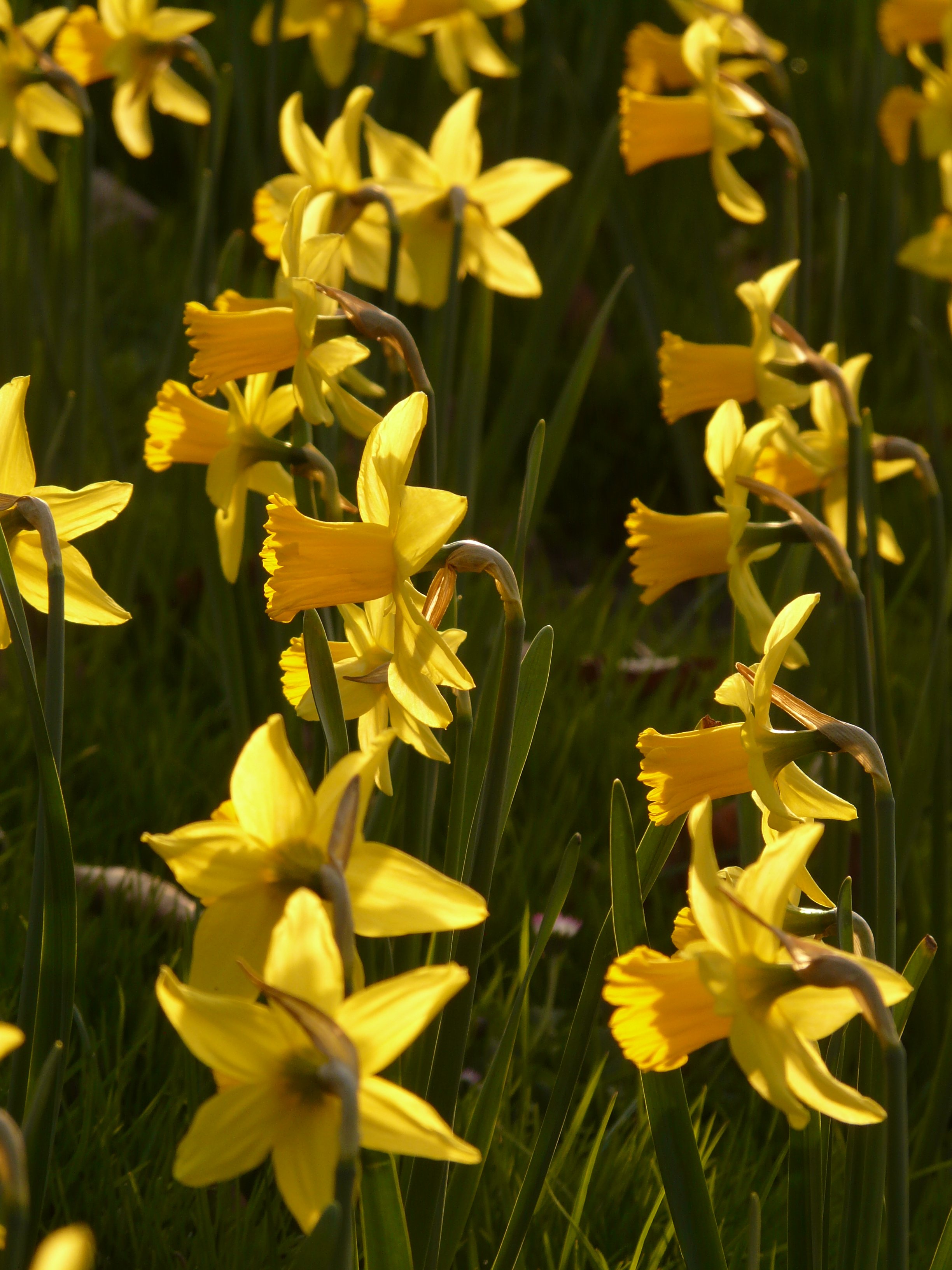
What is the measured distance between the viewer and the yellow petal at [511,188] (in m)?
1.98

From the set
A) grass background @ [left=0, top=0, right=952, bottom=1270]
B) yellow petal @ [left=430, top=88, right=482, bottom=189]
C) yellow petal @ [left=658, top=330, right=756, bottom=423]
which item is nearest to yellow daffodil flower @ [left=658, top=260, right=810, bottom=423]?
yellow petal @ [left=658, top=330, right=756, bottom=423]

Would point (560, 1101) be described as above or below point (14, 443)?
below

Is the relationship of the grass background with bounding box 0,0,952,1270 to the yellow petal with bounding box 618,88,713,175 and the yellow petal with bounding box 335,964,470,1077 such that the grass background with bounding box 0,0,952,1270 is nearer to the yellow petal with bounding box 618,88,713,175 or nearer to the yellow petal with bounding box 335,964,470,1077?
the yellow petal with bounding box 618,88,713,175

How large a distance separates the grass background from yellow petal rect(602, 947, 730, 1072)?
383 mm

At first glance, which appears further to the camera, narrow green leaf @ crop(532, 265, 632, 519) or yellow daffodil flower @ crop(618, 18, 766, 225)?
yellow daffodil flower @ crop(618, 18, 766, 225)

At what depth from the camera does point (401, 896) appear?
2.46 feet

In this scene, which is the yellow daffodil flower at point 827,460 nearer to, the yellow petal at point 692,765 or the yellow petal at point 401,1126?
the yellow petal at point 692,765

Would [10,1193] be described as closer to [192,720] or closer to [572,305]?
[192,720]

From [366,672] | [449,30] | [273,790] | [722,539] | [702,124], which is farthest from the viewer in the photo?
[449,30]

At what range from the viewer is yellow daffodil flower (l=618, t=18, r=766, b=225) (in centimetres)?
216

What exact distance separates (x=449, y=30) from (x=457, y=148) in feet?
3.66

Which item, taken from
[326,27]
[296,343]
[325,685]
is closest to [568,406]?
[296,343]

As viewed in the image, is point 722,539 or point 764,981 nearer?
point 764,981

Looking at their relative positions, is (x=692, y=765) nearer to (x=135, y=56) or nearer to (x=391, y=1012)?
(x=391, y=1012)
